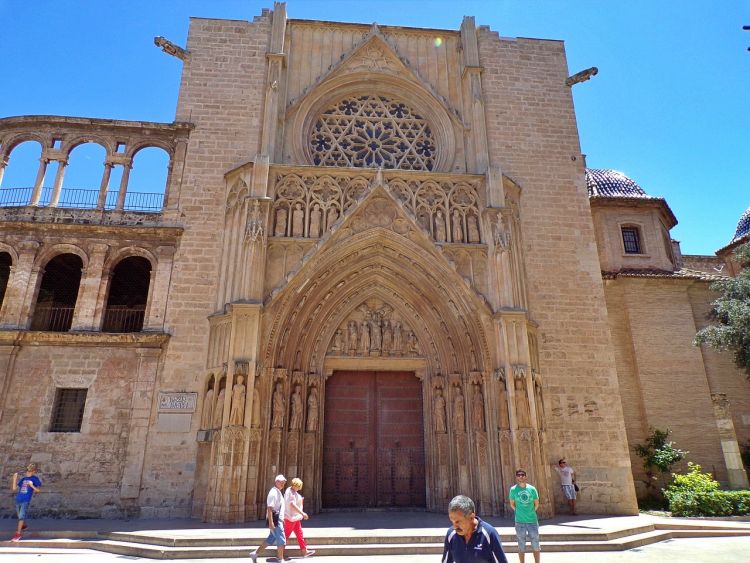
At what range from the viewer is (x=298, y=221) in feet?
43.7

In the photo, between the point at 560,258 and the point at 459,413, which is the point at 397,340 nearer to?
the point at 459,413

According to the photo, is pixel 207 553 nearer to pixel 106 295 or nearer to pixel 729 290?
pixel 106 295

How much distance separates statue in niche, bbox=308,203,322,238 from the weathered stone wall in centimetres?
571

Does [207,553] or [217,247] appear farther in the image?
[217,247]

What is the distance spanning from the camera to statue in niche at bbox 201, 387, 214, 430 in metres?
11.4

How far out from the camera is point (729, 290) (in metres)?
15.8

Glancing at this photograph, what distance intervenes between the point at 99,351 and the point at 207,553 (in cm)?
639

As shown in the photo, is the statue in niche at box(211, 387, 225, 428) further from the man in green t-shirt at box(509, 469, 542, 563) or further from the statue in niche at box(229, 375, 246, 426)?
the man in green t-shirt at box(509, 469, 542, 563)

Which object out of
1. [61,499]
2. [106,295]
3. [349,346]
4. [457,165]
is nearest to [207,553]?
[61,499]

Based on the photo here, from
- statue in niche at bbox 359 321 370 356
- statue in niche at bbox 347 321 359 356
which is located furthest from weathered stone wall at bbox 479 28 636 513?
statue in niche at bbox 347 321 359 356

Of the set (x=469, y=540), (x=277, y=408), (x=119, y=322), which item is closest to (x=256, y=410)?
(x=277, y=408)

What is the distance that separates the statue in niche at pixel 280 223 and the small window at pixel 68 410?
5969 mm

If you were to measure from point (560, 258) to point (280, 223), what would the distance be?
25.8ft

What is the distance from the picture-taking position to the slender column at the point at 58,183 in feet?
45.1
